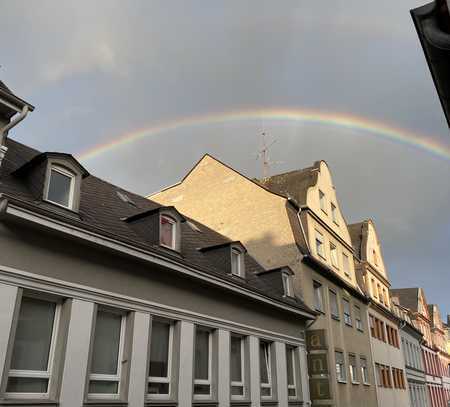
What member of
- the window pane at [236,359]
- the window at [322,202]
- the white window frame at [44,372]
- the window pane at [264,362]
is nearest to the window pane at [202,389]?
the window pane at [236,359]

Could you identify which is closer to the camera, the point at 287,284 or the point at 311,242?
the point at 287,284

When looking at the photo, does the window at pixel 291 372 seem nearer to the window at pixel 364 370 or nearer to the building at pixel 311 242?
the building at pixel 311 242

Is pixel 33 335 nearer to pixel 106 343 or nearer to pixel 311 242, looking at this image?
pixel 106 343

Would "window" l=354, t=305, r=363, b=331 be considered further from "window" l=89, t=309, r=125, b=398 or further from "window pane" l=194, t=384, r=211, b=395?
"window" l=89, t=309, r=125, b=398

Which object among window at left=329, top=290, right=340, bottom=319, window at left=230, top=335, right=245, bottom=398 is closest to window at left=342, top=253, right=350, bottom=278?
window at left=329, top=290, right=340, bottom=319

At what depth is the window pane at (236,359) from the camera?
14.3 metres

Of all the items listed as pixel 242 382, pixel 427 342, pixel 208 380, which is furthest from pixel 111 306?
pixel 427 342

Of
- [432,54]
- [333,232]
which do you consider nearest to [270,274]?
[333,232]

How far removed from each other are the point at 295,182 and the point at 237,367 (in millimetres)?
12339

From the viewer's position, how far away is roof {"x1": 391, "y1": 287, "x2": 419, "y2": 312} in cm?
5269

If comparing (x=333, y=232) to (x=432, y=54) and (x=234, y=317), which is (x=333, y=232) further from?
(x=432, y=54)

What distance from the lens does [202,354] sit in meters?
13.2

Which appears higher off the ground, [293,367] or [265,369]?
[293,367]

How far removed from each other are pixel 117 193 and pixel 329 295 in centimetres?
1134
